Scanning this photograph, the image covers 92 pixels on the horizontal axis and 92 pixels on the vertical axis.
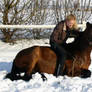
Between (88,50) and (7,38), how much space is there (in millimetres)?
5371

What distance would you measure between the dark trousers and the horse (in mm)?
71

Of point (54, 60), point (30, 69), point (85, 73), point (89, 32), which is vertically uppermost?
point (89, 32)

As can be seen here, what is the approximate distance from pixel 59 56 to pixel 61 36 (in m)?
0.47

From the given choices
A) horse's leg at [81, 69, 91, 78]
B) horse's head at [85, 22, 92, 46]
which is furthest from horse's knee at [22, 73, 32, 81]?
horse's head at [85, 22, 92, 46]

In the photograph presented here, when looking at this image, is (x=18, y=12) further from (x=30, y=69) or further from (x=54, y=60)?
(x=30, y=69)

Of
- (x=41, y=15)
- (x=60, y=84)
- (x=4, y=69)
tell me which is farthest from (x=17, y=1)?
(x=60, y=84)

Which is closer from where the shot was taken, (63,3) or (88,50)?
(88,50)

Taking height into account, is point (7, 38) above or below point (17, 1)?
below

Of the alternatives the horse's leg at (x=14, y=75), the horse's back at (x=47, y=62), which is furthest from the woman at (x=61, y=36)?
the horse's leg at (x=14, y=75)

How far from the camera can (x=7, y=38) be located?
34.4 feet

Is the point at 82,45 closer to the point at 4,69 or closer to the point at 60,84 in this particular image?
the point at 60,84

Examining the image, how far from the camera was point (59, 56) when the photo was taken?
5902mm

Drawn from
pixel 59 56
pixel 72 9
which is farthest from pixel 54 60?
pixel 72 9

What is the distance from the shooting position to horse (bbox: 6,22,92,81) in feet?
19.0
